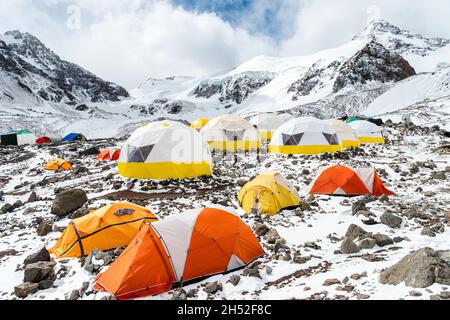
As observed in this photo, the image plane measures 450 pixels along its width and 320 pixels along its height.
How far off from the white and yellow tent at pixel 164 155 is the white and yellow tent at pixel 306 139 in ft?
27.4

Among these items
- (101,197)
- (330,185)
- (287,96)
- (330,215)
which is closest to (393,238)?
(330,215)

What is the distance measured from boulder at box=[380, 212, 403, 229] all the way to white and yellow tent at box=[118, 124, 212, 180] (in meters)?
10.2

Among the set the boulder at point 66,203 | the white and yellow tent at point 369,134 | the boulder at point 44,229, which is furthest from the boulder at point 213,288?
the white and yellow tent at point 369,134

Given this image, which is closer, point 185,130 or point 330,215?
point 330,215

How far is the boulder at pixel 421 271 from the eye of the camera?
15.3 feet

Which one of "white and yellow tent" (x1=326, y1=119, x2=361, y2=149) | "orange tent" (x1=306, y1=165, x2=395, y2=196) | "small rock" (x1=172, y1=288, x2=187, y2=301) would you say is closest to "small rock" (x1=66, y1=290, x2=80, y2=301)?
"small rock" (x1=172, y1=288, x2=187, y2=301)

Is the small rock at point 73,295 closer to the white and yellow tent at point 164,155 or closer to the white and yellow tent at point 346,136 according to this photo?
the white and yellow tent at point 164,155

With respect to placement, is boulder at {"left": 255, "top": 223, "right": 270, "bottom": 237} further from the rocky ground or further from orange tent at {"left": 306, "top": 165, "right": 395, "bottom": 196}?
orange tent at {"left": 306, "top": 165, "right": 395, "bottom": 196}

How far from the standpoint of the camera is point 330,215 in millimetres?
10477

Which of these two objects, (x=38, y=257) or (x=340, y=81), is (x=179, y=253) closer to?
(x=38, y=257)

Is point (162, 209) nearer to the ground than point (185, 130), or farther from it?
nearer to the ground

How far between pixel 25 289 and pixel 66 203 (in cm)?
570

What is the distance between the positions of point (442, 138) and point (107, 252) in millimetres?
31601
